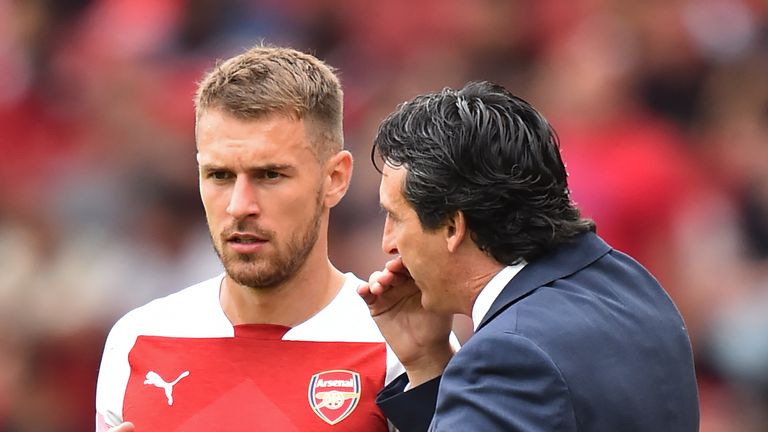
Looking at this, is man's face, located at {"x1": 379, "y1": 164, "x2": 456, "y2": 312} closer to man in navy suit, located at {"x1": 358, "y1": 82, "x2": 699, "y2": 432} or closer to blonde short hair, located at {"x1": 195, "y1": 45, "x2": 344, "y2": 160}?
man in navy suit, located at {"x1": 358, "y1": 82, "x2": 699, "y2": 432}

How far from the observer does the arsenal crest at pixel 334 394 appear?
3188mm

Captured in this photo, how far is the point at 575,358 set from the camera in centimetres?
262

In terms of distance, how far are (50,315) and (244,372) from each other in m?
3.23

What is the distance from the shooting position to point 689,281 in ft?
18.3

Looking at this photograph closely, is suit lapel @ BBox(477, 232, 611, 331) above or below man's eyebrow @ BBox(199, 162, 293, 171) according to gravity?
below

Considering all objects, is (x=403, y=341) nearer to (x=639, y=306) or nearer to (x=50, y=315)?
(x=639, y=306)

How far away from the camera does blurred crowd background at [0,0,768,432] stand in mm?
5578

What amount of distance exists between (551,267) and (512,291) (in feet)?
0.37

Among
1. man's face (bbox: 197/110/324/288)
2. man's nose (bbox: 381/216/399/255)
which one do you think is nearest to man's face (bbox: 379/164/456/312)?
man's nose (bbox: 381/216/399/255)

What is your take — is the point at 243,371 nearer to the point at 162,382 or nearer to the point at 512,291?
the point at 162,382

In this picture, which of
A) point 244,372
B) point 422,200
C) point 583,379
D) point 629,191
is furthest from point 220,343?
point 629,191

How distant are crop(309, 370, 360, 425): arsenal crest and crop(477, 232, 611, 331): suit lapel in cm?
53

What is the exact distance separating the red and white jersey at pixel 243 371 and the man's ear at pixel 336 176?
257mm

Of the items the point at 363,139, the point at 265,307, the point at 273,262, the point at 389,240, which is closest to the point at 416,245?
the point at 389,240
